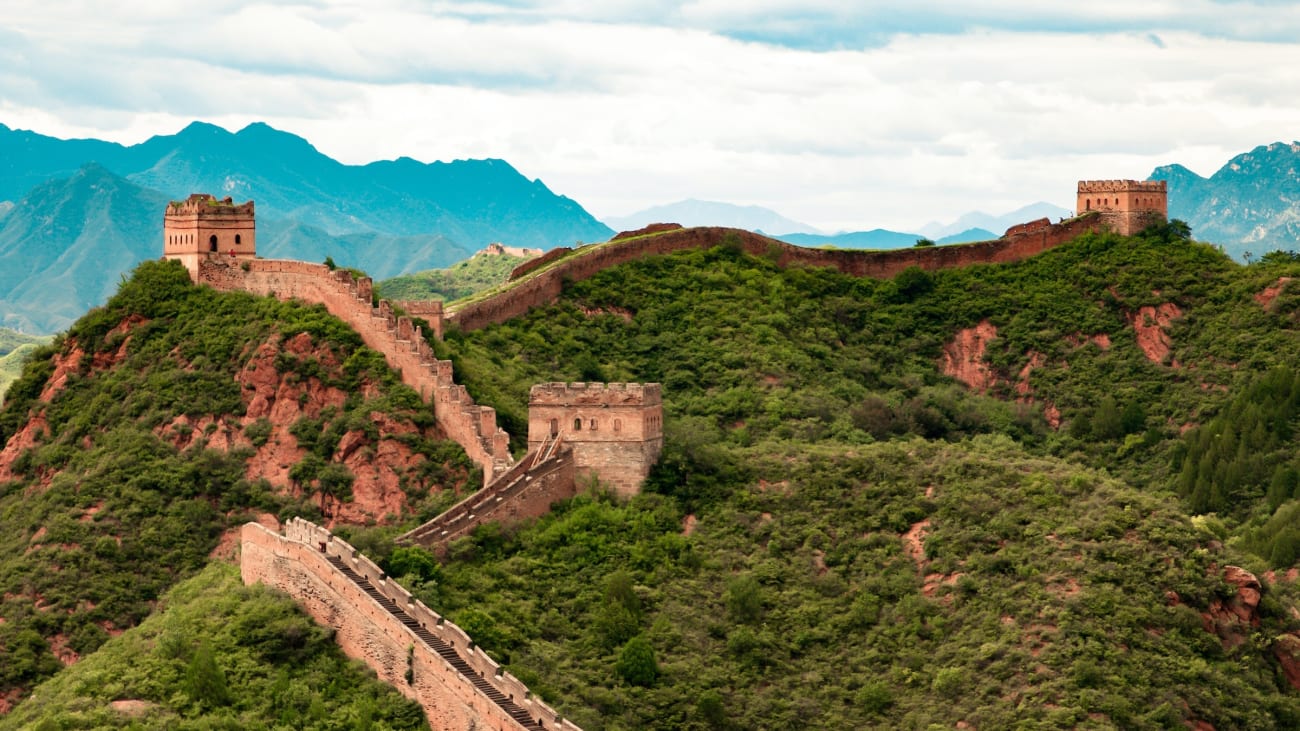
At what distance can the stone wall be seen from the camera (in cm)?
5831

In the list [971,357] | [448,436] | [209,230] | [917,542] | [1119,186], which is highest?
[1119,186]

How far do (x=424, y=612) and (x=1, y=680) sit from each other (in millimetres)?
17385

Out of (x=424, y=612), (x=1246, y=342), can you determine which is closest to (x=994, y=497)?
(x=424, y=612)

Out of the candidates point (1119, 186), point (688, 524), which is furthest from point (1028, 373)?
point (688, 524)

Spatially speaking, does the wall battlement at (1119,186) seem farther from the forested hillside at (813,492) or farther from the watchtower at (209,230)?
the watchtower at (209,230)

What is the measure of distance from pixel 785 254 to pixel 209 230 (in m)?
30.4

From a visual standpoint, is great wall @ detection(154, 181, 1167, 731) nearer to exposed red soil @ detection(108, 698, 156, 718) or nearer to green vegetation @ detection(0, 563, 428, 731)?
green vegetation @ detection(0, 563, 428, 731)

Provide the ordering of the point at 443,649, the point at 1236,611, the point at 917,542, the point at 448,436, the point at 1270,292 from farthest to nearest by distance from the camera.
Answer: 1. the point at 1270,292
2. the point at 448,436
3. the point at 917,542
4. the point at 1236,611
5. the point at 443,649

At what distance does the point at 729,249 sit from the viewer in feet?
358

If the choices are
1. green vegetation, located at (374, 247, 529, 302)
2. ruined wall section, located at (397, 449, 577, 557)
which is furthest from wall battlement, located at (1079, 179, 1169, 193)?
ruined wall section, located at (397, 449, 577, 557)

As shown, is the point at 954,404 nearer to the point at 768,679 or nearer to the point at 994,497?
the point at 994,497

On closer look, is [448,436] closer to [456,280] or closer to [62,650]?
[62,650]

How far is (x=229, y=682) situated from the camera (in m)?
60.0

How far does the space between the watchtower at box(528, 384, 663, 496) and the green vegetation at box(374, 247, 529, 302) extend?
8303 cm
